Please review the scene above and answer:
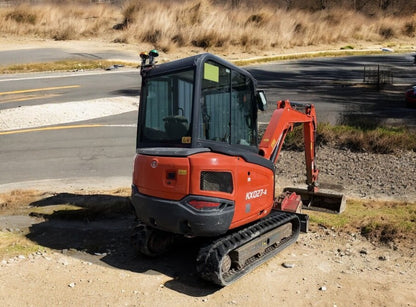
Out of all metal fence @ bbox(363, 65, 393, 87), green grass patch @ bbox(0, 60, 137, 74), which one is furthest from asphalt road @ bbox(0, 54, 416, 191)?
green grass patch @ bbox(0, 60, 137, 74)

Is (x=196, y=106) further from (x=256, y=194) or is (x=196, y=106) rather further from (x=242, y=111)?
(x=256, y=194)

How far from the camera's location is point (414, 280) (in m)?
6.34

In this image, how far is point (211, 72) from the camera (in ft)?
20.5

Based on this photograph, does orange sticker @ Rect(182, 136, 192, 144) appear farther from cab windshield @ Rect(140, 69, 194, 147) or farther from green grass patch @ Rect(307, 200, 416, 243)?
green grass patch @ Rect(307, 200, 416, 243)

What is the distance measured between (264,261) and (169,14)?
27.8 meters

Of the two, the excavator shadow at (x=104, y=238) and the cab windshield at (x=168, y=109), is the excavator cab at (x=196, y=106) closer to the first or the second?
the cab windshield at (x=168, y=109)

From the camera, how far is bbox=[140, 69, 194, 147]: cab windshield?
6.16 meters

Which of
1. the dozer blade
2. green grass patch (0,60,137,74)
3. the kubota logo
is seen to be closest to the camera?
the kubota logo

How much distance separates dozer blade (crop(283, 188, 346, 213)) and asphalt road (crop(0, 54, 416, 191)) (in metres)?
4.61

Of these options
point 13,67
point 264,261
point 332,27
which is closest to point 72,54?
point 13,67

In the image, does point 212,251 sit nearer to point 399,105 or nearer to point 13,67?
point 399,105

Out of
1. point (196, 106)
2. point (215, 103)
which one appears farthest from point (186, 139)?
point (215, 103)

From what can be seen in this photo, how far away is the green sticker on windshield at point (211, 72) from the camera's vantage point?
20.2 feet

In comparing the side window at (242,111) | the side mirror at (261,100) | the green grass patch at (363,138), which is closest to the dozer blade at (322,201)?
the side window at (242,111)
